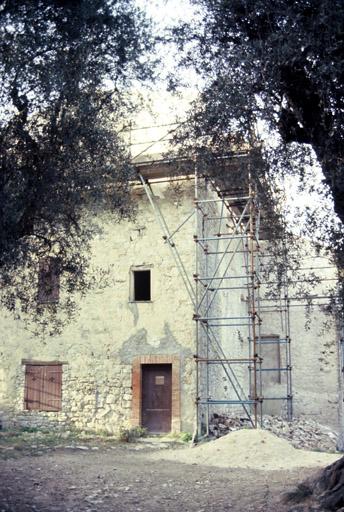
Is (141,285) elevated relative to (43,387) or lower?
elevated

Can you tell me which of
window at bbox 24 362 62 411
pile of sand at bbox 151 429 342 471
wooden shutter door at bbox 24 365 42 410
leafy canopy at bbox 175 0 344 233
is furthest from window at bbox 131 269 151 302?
leafy canopy at bbox 175 0 344 233

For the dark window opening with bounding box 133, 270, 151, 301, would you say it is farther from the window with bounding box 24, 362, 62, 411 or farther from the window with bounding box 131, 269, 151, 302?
the window with bounding box 24, 362, 62, 411

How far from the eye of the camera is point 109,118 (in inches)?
300

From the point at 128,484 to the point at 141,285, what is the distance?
7034 millimetres

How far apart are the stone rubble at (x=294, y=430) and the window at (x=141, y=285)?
3.59m

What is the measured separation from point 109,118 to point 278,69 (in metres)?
2.30

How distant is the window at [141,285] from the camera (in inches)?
594

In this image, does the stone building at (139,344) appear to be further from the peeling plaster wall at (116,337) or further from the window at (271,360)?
the window at (271,360)

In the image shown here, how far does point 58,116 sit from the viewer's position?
6930 mm

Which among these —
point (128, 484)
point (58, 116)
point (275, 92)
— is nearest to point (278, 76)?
point (275, 92)

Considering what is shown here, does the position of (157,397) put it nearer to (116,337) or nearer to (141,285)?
(116,337)

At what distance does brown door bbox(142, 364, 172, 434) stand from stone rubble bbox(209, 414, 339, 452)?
1.18 metres

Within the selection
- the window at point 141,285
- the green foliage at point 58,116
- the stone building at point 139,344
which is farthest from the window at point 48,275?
the window at point 141,285

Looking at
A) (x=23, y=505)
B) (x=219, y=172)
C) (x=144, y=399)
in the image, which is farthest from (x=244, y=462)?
(x=219, y=172)
